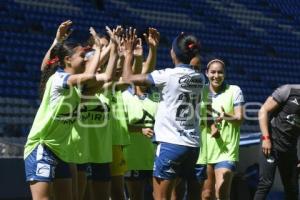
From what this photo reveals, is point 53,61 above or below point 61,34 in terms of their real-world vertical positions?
below

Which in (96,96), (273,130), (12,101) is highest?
(96,96)

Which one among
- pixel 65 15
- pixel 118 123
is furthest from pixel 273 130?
pixel 65 15

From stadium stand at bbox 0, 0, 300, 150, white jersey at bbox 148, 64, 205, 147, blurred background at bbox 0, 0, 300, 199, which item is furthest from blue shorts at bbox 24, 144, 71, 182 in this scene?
stadium stand at bbox 0, 0, 300, 150

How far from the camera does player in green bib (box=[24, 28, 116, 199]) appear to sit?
19.9 feet

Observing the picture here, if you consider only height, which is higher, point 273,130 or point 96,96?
point 96,96

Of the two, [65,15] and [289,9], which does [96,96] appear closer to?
[65,15]

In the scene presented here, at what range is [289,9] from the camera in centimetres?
2400

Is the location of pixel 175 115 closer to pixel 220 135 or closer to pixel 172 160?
pixel 172 160

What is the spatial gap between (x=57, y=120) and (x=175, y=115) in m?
1.04

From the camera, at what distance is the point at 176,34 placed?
19547 millimetres

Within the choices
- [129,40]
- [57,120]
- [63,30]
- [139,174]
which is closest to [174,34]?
[139,174]

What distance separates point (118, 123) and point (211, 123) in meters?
1.42

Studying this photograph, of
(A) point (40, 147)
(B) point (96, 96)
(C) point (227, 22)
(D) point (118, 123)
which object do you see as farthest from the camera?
(C) point (227, 22)

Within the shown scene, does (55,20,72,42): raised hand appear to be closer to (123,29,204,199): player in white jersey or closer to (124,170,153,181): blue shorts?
(123,29,204,199): player in white jersey
